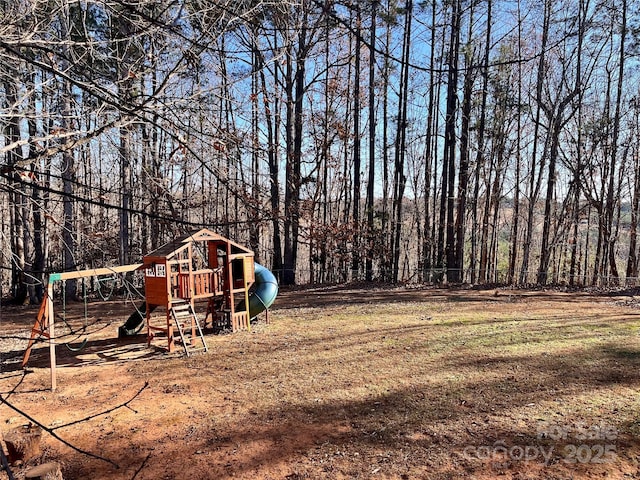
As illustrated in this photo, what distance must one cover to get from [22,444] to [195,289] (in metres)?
4.48

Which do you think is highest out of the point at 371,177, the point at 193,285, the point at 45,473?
the point at 371,177

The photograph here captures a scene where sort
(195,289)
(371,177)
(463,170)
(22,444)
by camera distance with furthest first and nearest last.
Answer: (371,177), (463,170), (195,289), (22,444)

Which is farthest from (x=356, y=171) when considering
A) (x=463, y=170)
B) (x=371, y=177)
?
(x=463, y=170)

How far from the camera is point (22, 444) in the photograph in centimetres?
356

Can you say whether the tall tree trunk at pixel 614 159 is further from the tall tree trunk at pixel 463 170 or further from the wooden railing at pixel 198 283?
the wooden railing at pixel 198 283

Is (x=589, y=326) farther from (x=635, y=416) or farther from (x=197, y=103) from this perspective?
(x=197, y=103)

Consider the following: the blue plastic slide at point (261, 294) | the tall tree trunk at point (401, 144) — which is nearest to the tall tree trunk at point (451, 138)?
the tall tree trunk at point (401, 144)

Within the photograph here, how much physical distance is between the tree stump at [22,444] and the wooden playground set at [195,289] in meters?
2.84

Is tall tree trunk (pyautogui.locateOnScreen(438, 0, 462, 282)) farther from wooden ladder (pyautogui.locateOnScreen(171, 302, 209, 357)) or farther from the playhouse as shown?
wooden ladder (pyautogui.locateOnScreen(171, 302, 209, 357))

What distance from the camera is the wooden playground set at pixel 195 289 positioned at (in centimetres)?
722

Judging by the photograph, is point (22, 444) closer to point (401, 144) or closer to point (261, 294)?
point (261, 294)

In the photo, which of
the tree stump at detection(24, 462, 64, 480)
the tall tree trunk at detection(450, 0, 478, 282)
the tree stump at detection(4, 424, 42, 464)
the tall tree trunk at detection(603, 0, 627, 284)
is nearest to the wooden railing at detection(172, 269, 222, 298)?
the tree stump at detection(4, 424, 42, 464)

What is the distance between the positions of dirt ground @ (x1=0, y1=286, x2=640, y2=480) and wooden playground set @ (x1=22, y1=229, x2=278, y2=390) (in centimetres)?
47

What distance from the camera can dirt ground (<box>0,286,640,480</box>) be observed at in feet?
11.7
